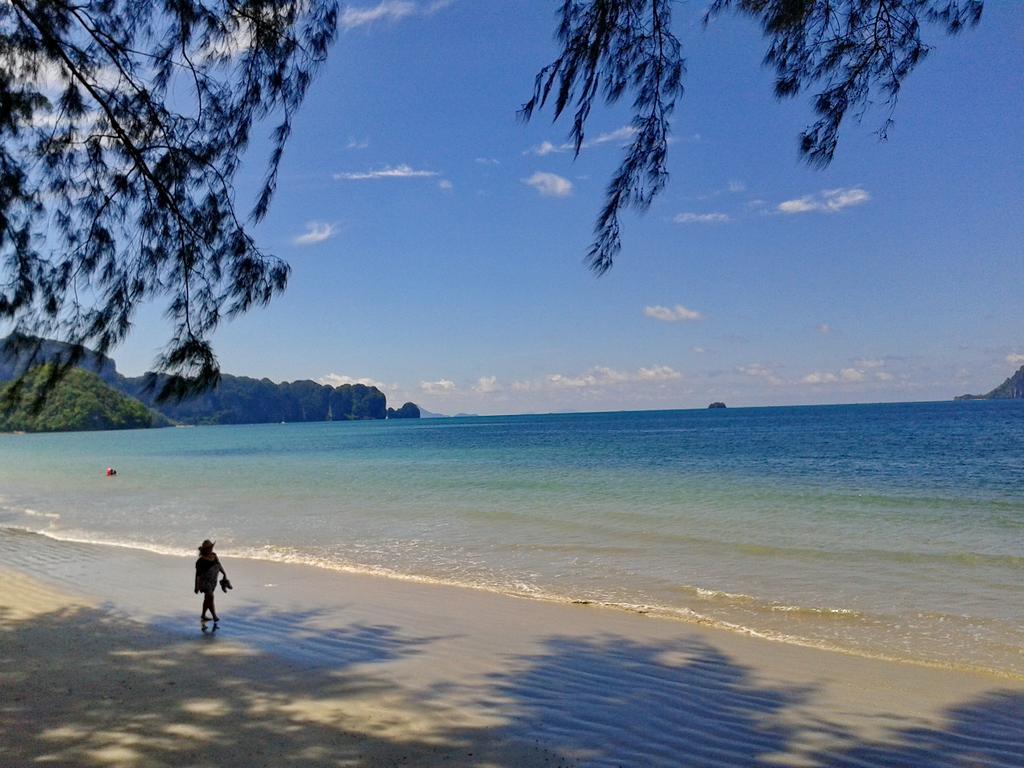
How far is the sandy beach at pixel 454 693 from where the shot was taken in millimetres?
4574

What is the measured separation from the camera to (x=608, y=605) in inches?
355

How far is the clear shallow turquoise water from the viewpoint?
8.70 meters

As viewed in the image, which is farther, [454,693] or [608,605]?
[608,605]

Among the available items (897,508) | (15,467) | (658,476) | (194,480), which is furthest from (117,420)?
A: (897,508)

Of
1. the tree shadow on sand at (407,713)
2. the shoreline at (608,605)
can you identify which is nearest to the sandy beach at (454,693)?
the tree shadow on sand at (407,713)

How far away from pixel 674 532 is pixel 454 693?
31.5ft

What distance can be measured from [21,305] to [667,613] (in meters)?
7.51

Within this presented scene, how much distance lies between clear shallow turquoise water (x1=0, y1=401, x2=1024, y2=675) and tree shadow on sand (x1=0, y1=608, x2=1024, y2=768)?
225 centimetres

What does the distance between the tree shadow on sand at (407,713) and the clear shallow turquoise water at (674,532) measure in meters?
2.25

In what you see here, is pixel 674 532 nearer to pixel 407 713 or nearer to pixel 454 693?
pixel 454 693

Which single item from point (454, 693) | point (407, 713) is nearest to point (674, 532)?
point (454, 693)

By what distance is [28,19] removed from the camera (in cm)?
549

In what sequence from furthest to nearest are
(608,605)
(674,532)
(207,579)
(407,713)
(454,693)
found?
(674,532), (608,605), (207,579), (454,693), (407,713)

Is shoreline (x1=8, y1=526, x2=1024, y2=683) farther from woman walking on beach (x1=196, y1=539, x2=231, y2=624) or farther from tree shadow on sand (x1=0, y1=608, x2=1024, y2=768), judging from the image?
woman walking on beach (x1=196, y1=539, x2=231, y2=624)
